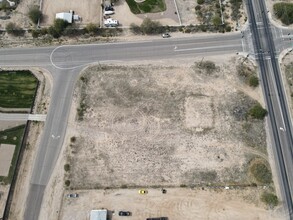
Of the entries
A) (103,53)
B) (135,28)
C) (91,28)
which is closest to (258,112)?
(135,28)

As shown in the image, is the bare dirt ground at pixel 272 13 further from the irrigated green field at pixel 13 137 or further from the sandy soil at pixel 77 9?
the irrigated green field at pixel 13 137

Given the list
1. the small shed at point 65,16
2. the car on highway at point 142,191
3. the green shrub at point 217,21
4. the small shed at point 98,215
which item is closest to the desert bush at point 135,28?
the small shed at point 65,16

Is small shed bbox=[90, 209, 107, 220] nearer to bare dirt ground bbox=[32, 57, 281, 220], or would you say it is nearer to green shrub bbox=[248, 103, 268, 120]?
bare dirt ground bbox=[32, 57, 281, 220]

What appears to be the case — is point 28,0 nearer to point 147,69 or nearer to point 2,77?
point 2,77

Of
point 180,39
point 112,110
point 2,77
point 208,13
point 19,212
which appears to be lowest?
point 19,212

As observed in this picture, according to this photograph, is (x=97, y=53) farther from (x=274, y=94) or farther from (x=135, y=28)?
(x=274, y=94)

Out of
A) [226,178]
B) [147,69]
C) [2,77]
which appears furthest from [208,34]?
[2,77]
